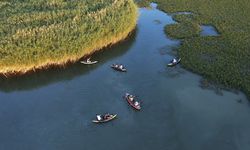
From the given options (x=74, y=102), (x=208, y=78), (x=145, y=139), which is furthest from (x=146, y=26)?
(x=145, y=139)

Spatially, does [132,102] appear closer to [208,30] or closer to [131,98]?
[131,98]

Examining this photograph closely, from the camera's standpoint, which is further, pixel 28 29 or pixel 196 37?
pixel 196 37

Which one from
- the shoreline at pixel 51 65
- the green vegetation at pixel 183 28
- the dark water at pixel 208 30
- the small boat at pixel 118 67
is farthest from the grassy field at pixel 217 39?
the shoreline at pixel 51 65

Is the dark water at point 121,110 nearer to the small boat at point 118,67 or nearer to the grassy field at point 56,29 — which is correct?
the small boat at point 118,67

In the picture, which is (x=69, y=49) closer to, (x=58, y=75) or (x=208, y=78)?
(x=58, y=75)

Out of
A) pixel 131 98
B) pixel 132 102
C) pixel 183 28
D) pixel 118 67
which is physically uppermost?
pixel 183 28

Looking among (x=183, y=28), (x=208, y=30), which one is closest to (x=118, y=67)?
(x=183, y=28)
